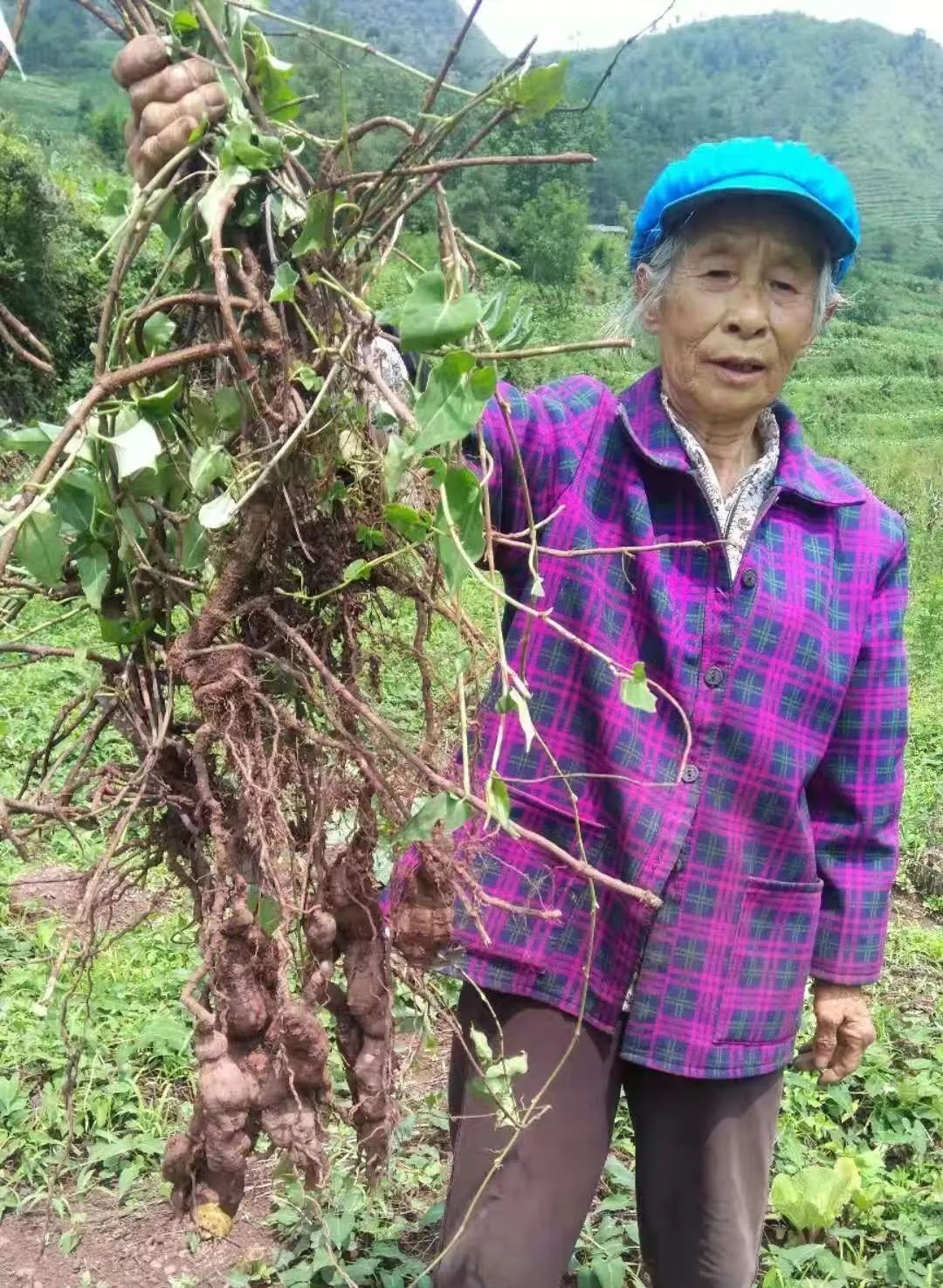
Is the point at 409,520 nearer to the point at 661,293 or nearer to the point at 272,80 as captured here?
the point at 272,80

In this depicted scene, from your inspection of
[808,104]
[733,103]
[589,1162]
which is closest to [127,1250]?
[589,1162]

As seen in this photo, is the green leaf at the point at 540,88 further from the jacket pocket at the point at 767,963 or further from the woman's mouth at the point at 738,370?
the jacket pocket at the point at 767,963

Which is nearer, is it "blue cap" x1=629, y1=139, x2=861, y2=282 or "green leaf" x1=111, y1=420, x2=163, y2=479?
"green leaf" x1=111, y1=420, x2=163, y2=479

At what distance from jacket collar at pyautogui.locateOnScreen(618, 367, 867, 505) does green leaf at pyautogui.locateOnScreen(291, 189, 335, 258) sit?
587mm

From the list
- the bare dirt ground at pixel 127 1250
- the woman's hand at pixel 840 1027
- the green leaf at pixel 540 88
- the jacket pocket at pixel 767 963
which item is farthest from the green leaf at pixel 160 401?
the bare dirt ground at pixel 127 1250

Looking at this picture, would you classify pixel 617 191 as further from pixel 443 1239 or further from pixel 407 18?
pixel 407 18

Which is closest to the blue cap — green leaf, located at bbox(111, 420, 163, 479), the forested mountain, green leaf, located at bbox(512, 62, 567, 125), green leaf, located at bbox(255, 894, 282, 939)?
green leaf, located at bbox(512, 62, 567, 125)

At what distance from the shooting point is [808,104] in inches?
3418

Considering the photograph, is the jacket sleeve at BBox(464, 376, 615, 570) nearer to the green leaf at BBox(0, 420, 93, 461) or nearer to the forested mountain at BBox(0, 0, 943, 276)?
the green leaf at BBox(0, 420, 93, 461)

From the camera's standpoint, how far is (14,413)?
820 cm

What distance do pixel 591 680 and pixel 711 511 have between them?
253 mm

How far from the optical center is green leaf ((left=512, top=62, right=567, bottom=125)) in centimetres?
79

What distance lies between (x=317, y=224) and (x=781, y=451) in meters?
0.81

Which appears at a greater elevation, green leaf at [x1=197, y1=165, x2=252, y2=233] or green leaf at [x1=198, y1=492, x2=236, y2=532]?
green leaf at [x1=197, y1=165, x2=252, y2=233]
